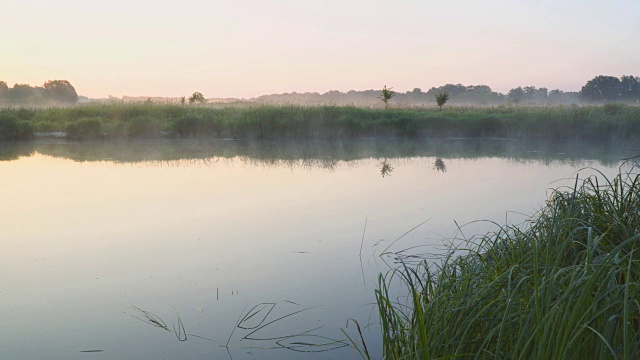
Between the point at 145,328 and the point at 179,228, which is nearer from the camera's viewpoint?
the point at 145,328

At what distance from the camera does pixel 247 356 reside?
8.79 ft

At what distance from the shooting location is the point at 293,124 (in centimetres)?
1702

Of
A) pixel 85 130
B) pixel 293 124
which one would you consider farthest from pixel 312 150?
pixel 85 130

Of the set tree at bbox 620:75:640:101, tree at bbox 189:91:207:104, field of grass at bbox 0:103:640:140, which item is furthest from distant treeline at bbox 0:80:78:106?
tree at bbox 620:75:640:101

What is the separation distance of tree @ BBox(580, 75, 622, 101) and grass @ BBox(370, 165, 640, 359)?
64826 millimetres

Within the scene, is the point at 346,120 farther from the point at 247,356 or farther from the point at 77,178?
the point at 247,356

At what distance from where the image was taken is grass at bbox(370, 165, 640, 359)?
4.97 ft

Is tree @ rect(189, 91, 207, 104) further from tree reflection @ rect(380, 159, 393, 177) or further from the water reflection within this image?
tree reflection @ rect(380, 159, 393, 177)

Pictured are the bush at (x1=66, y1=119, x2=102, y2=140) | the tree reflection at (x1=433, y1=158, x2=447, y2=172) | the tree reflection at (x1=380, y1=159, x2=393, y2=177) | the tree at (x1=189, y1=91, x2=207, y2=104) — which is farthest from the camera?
the tree at (x1=189, y1=91, x2=207, y2=104)

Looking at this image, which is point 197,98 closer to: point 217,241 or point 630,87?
point 217,241

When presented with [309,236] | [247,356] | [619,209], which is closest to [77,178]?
[309,236]

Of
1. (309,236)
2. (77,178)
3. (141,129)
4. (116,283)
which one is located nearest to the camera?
(116,283)

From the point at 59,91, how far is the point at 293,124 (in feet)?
148

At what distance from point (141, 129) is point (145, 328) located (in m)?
14.5
